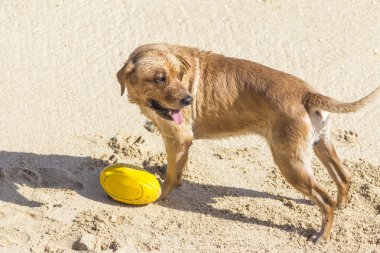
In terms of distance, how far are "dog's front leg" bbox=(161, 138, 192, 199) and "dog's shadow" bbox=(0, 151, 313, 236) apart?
0.19 metres

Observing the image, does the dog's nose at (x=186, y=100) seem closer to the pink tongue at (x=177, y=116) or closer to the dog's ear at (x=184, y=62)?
the pink tongue at (x=177, y=116)

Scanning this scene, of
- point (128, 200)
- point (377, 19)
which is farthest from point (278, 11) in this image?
point (128, 200)

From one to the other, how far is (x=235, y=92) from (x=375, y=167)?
94.2 inches

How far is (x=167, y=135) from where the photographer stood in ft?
27.3

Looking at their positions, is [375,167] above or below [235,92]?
below

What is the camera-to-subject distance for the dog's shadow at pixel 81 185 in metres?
8.42

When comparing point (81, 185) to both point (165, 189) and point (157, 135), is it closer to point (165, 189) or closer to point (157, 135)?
point (165, 189)

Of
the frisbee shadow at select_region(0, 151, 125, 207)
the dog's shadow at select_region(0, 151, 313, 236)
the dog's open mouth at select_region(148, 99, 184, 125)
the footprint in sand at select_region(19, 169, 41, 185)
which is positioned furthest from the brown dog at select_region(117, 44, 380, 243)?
the footprint in sand at select_region(19, 169, 41, 185)

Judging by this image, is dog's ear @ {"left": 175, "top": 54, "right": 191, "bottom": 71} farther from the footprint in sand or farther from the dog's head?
the footprint in sand

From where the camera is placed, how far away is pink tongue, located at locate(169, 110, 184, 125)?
26.6ft

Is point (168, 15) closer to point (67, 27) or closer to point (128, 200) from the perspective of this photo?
point (67, 27)

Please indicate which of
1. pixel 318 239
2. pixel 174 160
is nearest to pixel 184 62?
pixel 174 160

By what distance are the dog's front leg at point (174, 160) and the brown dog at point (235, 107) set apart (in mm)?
11

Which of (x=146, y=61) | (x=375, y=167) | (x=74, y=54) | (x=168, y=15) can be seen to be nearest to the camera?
(x=146, y=61)
